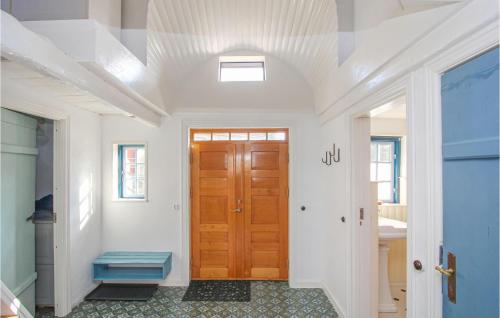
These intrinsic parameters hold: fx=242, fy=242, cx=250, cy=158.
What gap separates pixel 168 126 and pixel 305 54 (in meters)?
1.90

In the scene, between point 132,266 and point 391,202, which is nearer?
point 132,266

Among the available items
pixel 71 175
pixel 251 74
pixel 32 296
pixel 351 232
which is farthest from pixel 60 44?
pixel 351 232

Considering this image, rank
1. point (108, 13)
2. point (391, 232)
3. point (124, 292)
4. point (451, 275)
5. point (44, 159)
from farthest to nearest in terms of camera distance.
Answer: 1. point (124, 292)
2. point (44, 159)
3. point (391, 232)
4. point (108, 13)
5. point (451, 275)

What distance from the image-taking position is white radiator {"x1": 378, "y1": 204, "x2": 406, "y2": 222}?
3.21 m

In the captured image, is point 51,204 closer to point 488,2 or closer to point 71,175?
point 71,175

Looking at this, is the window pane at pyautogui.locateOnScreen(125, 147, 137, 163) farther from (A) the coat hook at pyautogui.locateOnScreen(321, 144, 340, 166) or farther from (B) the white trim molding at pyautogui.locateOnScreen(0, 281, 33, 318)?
(A) the coat hook at pyautogui.locateOnScreen(321, 144, 340, 166)

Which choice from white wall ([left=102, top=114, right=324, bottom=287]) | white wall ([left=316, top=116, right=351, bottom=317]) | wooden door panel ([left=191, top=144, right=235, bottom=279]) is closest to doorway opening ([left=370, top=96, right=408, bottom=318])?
white wall ([left=316, top=116, right=351, bottom=317])

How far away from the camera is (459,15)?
3.36 feet

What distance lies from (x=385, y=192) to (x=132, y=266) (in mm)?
3536

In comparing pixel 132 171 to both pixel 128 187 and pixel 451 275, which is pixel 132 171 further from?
pixel 451 275

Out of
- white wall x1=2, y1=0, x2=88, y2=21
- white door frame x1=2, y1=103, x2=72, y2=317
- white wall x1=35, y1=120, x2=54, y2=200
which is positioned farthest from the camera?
white wall x1=35, y1=120, x2=54, y2=200

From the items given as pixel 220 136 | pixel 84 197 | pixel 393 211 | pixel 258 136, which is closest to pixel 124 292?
pixel 84 197

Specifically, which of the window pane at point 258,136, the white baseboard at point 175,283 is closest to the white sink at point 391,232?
the window pane at point 258,136

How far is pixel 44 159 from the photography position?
8.61 feet
